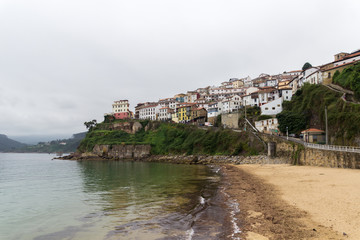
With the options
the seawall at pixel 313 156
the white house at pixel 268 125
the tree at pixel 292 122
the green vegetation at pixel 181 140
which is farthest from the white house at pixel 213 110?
the seawall at pixel 313 156

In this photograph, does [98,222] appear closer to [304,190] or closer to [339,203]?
[339,203]

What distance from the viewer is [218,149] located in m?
72.2

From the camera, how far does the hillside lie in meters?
40.3

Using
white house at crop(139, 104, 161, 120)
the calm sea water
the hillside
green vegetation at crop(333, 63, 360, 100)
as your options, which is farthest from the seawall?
white house at crop(139, 104, 161, 120)

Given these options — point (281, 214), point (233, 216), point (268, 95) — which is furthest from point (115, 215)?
point (268, 95)

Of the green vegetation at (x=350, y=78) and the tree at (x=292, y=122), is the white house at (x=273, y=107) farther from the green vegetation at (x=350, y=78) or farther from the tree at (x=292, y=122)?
the green vegetation at (x=350, y=78)

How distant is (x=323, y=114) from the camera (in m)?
50.5

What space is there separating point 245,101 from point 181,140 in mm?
28379

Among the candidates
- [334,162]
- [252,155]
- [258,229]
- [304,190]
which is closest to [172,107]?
[252,155]

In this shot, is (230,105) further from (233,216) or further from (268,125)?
(233,216)

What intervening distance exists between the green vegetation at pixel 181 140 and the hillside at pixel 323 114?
12.1 metres

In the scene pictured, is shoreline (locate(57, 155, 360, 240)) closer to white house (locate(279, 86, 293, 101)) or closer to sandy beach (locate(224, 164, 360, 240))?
sandy beach (locate(224, 164, 360, 240))

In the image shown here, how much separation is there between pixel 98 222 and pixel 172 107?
11207cm

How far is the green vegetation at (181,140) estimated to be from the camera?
67706 millimetres
